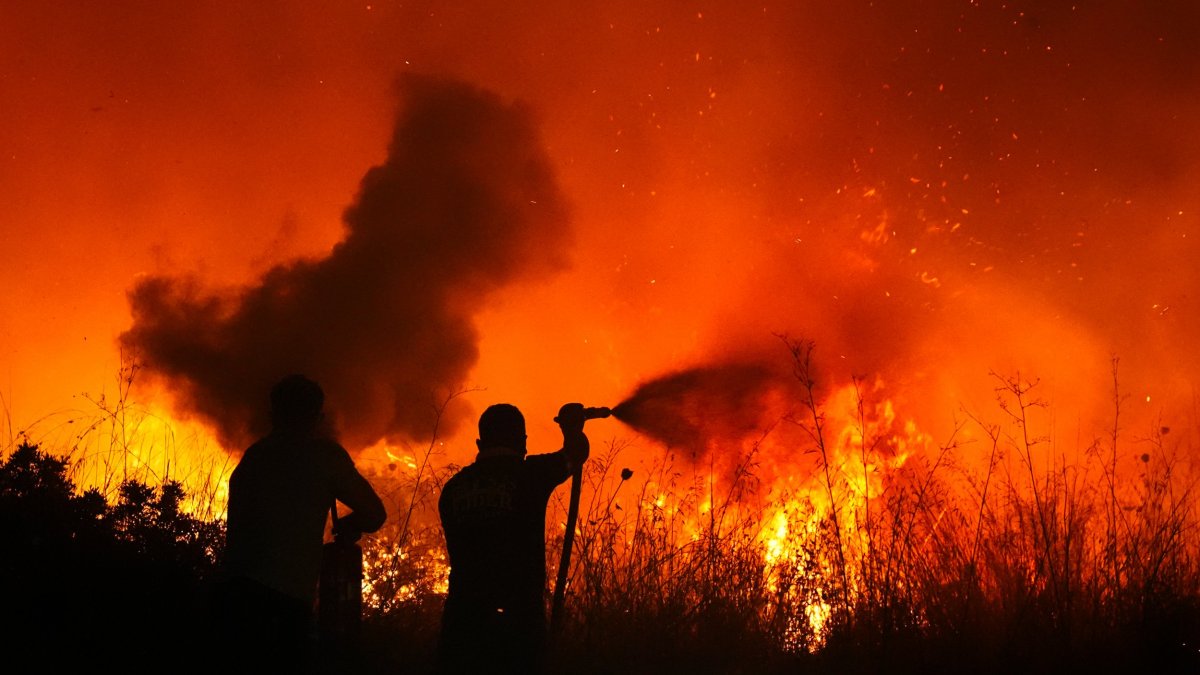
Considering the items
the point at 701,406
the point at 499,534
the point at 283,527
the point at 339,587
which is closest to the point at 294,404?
the point at 283,527

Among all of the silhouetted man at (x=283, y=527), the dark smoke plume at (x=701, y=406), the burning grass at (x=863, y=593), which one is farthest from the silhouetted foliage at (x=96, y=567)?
the dark smoke plume at (x=701, y=406)

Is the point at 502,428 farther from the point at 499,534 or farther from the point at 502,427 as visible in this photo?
the point at 499,534

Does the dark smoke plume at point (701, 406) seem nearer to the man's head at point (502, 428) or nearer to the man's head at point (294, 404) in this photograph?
the man's head at point (502, 428)

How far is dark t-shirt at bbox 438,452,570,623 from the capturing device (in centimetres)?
434

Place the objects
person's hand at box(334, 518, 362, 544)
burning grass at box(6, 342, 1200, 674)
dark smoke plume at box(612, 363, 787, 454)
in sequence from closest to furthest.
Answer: person's hand at box(334, 518, 362, 544)
burning grass at box(6, 342, 1200, 674)
dark smoke plume at box(612, 363, 787, 454)

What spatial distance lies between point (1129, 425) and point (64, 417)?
1198 cm

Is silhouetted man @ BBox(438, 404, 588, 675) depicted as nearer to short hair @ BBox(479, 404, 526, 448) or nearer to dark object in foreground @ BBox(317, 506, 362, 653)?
short hair @ BBox(479, 404, 526, 448)

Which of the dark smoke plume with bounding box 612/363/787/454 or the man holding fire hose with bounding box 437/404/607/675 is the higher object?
the dark smoke plume with bounding box 612/363/787/454

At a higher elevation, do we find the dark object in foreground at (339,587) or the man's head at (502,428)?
the man's head at (502,428)

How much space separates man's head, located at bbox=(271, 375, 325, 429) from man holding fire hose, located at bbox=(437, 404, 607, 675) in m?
0.73

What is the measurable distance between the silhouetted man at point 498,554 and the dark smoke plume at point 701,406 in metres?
1.04

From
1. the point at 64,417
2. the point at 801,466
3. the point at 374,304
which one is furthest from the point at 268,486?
the point at 374,304

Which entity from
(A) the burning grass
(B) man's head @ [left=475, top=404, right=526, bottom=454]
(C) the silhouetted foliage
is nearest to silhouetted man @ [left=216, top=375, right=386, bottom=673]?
(B) man's head @ [left=475, top=404, right=526, bottom=454]

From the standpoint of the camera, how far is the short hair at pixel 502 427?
462 cm
